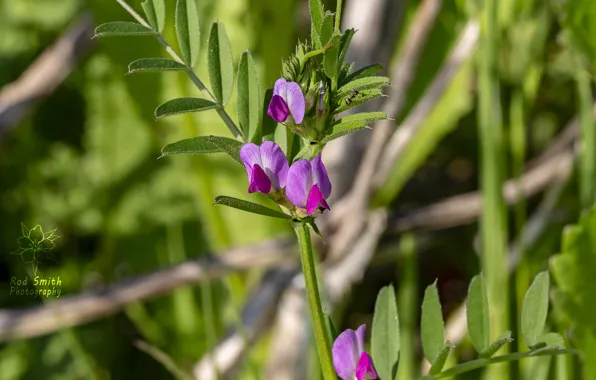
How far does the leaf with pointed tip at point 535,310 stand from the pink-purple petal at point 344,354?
0.12 m

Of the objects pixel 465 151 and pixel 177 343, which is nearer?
pixel 177 343

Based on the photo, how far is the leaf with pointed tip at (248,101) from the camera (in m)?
0.33

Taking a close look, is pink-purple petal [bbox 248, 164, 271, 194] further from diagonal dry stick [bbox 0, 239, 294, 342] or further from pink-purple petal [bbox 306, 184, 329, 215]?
diagonal dry stick [bbox 0, 239, 294, 342]

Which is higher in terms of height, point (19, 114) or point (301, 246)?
point (19, 114)

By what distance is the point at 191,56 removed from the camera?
38cm

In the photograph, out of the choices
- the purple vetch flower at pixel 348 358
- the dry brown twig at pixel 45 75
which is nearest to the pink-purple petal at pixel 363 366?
the purple vetch flower at pixel 348 358

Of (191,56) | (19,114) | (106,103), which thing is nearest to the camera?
(191,56)

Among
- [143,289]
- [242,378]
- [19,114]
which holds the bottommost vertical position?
[242,378]

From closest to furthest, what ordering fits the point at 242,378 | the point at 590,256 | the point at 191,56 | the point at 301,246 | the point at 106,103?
the point at 301,246, the point at 191,56, the point at 590,256, the point at 242,378, the point at 106,103

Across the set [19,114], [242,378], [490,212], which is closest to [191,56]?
[490,212]

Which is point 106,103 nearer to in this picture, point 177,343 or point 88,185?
point 88,185

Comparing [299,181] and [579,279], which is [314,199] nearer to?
[299,181]

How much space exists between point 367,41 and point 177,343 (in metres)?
0.43

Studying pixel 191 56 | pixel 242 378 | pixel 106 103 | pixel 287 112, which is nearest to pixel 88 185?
pixel 106 103
